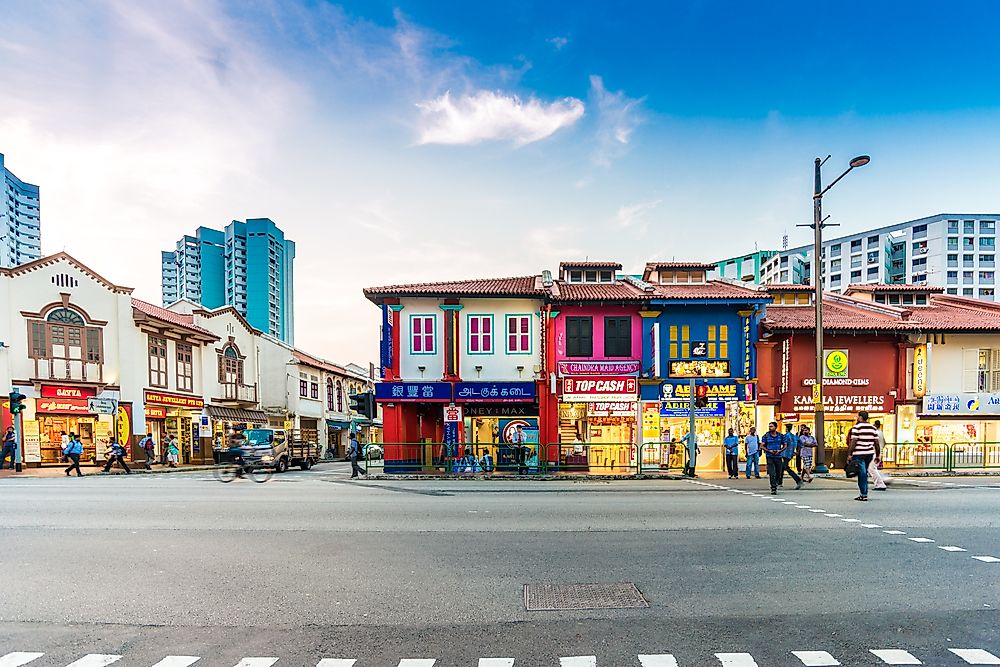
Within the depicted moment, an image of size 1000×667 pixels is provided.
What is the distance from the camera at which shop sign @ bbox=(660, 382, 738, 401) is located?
75.4ft

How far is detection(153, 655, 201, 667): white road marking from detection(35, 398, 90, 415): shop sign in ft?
96.8

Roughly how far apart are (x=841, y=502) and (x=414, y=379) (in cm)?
1571

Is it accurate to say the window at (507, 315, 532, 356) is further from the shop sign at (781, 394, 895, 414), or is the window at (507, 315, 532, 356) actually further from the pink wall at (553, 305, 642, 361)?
the shop sign at (781, 394, 895, 414)

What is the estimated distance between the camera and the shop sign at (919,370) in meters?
23.8

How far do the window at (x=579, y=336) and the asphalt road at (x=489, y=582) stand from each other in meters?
12.1

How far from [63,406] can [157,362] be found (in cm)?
495

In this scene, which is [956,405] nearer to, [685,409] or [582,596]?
[685,409]

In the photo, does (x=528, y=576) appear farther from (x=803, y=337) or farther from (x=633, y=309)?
(x=803, y=337)

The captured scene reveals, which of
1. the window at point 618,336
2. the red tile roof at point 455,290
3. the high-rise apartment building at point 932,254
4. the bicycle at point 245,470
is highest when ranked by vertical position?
the high-rise apartment building at point 932,254

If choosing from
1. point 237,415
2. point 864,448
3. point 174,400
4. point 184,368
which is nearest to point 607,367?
point 864,448

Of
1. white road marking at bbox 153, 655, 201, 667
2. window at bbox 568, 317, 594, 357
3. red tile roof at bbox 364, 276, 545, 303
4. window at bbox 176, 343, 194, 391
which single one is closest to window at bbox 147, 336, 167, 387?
window at bbox 176, 343, 194, 391

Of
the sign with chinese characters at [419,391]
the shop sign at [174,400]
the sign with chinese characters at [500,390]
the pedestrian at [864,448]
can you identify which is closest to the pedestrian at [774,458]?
the pedestrian at [864,448]

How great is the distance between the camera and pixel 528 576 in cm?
632

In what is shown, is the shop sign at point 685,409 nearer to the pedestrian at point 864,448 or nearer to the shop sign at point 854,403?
the shop sign at point 854,403
